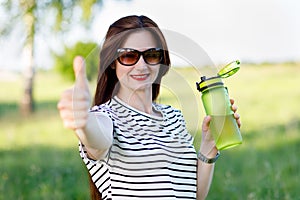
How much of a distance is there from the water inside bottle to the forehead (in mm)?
274

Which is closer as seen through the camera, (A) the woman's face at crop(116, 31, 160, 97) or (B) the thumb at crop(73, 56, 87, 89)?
(B) the thumb at crop(73, 56, 87, 89)

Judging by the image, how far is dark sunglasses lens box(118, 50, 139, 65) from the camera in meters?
1.79

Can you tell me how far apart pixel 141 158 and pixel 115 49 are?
314 mm

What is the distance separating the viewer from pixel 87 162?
178cm

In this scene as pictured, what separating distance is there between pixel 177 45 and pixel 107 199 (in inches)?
19.6

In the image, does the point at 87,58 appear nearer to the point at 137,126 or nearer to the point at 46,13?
the point at 137,126

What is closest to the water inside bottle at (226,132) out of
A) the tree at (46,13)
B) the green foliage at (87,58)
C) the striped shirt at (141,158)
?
the striped shirt at (141,158)

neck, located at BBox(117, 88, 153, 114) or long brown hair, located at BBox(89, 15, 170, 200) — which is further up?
long brown hair, located at BBox(89, 15, 170, 200)

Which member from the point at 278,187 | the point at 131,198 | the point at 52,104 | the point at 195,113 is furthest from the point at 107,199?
the point at 52,104

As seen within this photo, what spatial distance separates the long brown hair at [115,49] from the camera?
71.6 inches

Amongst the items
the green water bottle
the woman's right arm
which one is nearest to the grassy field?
the green water bottle

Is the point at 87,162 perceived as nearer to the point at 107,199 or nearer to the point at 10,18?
the point at 107,199

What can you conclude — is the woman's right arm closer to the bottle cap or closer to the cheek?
the cheek

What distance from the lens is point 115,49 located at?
5.98ft
